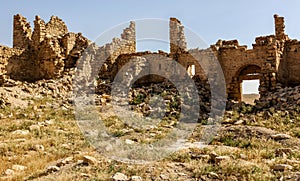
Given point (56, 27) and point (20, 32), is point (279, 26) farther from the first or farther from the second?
point (20, 32)

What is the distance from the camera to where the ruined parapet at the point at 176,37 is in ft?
65.5

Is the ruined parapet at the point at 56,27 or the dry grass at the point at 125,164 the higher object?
the ruined parapet at the point at 56,27

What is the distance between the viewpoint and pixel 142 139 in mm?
9219

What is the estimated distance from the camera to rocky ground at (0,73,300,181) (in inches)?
235

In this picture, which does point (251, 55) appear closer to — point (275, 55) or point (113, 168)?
point (275, 55)

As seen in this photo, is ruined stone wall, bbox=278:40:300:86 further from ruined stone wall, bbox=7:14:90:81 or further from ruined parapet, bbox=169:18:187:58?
ruined stone wall, bbox=7:14:90:81

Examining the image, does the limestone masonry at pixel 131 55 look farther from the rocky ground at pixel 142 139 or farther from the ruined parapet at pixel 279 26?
the rocky ground at pixel 142 139

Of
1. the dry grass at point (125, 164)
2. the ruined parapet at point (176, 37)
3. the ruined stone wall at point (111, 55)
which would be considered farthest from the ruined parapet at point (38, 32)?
the dry grass at point (125, 164)

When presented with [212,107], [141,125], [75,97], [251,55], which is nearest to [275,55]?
[251,55]

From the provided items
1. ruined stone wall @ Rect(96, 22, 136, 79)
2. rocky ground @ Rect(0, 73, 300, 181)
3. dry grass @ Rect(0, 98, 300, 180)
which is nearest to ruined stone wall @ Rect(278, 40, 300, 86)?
rocky ground @ Rect(0, 73, 300, 181)

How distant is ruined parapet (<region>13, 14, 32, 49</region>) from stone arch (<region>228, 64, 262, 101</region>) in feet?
38.7

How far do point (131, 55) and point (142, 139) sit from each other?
10718 mm

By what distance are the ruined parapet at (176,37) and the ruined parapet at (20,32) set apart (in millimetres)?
8355

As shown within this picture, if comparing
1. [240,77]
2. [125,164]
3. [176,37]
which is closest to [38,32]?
[176,37]
